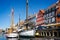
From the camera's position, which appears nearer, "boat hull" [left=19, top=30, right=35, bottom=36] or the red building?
"boat hull" [left=19, top=30, right=35, bottom=36]

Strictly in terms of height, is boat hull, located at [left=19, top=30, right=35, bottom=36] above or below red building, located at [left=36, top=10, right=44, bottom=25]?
below

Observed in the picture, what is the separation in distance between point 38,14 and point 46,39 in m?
22.1

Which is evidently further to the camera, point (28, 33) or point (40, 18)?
point (40, 18)

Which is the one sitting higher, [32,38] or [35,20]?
[35,20]

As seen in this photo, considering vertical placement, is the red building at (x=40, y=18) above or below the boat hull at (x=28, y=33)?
above

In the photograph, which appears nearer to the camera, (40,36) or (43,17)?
(40,36)

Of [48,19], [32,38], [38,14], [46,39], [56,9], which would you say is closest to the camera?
[46,39]

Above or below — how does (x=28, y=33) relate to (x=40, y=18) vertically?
below

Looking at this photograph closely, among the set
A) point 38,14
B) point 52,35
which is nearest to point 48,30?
point 52,35

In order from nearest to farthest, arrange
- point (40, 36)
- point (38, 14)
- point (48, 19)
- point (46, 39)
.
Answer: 1. point (46, 39)
2. point (40, 36)
3. point (48, 19)
4. point (38, 14)

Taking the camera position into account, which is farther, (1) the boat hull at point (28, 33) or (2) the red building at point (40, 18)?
(2) the red building at point (40, 18)

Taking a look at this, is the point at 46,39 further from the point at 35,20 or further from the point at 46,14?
the point at 35,20

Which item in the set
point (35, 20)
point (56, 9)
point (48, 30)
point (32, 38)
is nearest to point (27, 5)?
point (56, 9)

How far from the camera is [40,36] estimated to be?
2680 cm
